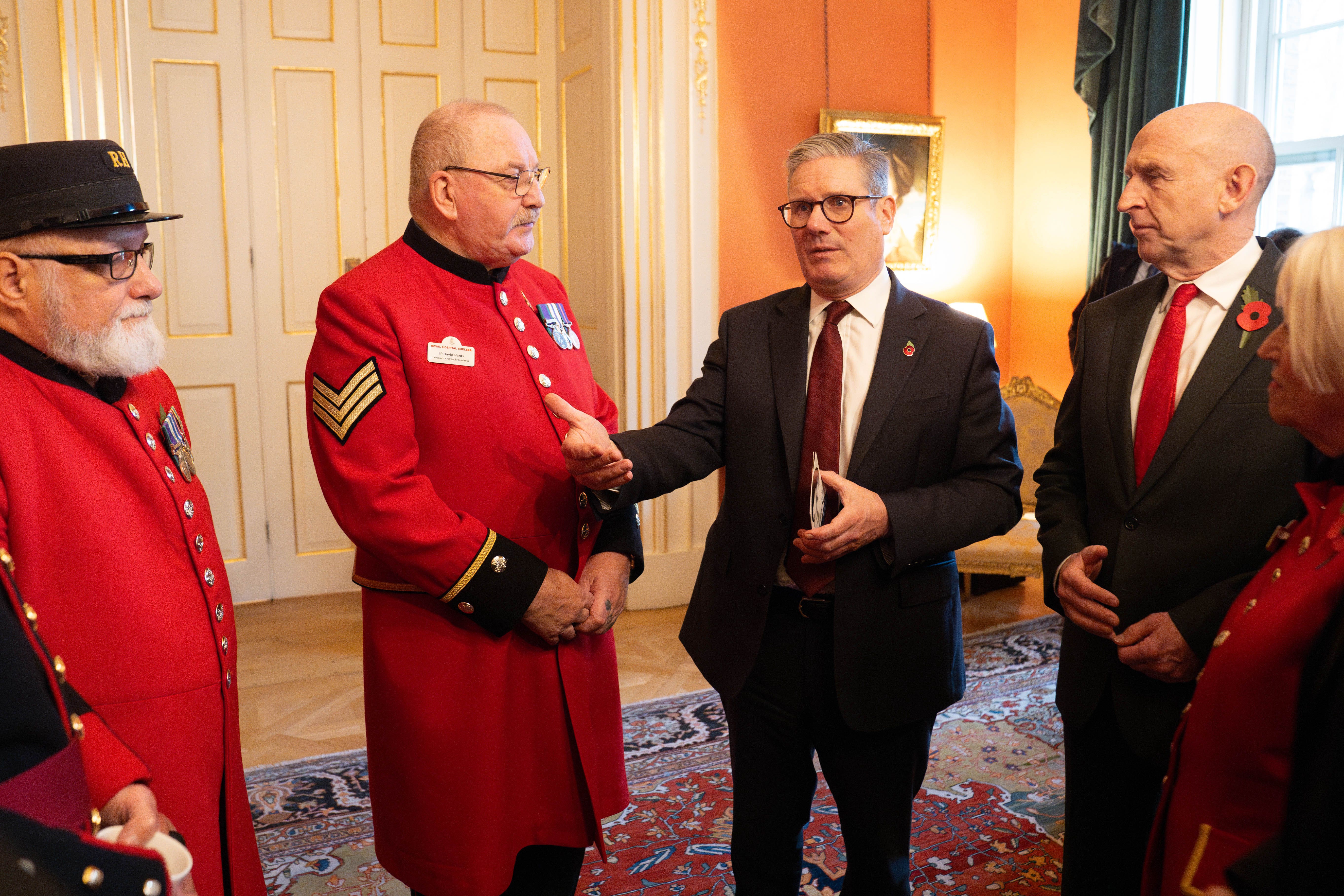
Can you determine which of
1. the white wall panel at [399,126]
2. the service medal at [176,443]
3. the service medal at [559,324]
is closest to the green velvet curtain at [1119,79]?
the service medal at [559,324]

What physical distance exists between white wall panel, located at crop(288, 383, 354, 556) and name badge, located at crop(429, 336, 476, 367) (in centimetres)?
356

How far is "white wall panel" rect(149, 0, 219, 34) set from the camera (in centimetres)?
469

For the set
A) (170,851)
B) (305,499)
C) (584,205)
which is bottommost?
(305,499)

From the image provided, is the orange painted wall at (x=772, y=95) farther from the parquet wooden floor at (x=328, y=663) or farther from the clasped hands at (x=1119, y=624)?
the clasped hands at (x=1119, y=624)

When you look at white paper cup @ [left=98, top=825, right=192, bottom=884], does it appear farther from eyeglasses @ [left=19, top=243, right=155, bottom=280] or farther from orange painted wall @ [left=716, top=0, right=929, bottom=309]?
orange painted wall @ [left=716, top=0, right=929, bottom=309]

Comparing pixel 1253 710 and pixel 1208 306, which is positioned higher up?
pixel 1208 306

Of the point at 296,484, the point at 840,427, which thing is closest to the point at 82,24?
the point at 296,484

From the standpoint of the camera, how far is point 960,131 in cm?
557

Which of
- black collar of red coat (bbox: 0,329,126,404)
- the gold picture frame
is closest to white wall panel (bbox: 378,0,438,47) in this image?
the gold picture frame

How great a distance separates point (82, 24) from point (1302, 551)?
4.78 m

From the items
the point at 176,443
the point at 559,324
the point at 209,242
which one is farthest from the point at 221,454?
the point at 176,443

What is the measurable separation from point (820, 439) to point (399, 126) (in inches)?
159

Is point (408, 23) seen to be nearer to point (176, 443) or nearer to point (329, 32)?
point (329, 32)

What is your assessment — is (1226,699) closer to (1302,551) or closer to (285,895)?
(1302,551)
